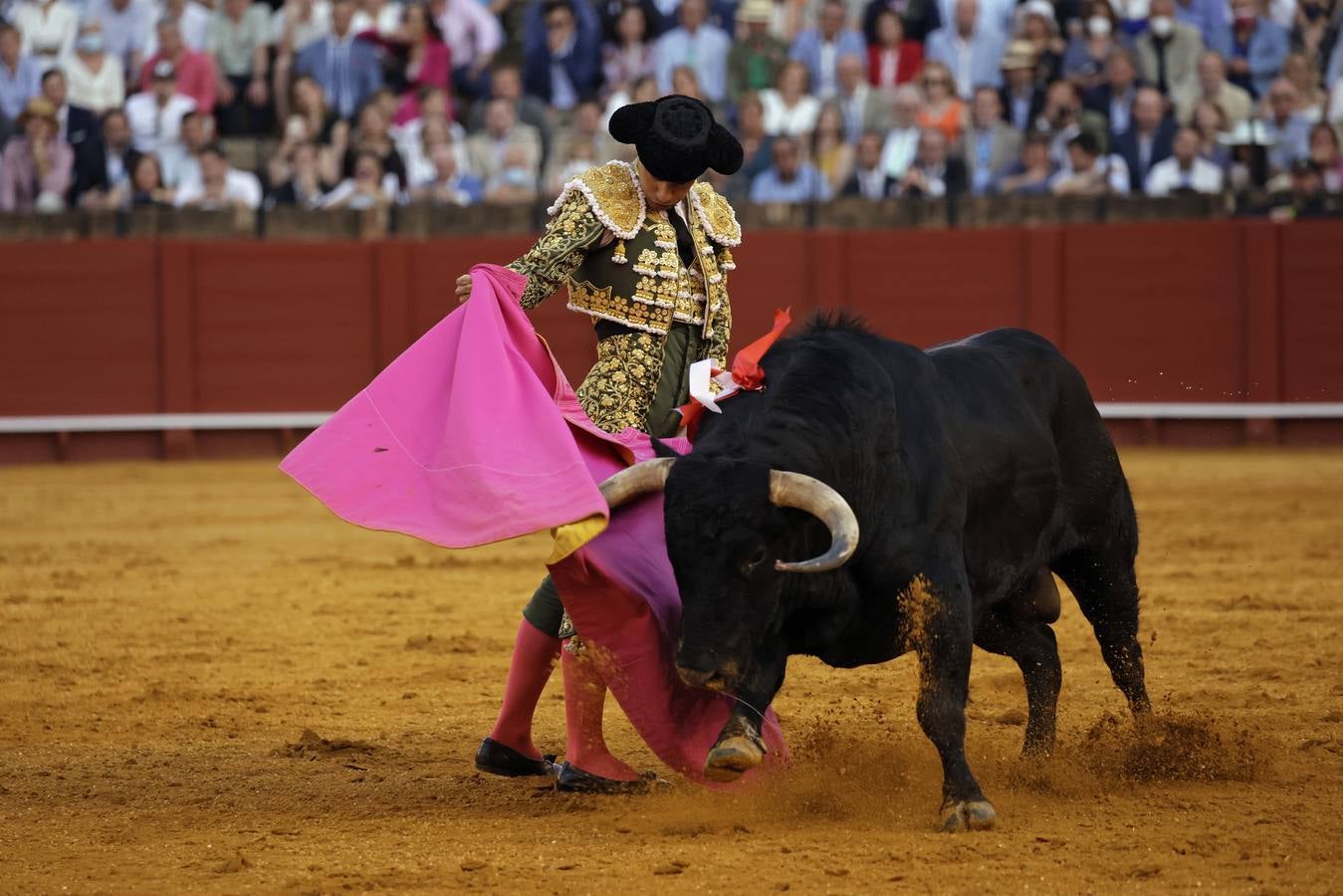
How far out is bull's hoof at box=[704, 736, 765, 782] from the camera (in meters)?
2.93

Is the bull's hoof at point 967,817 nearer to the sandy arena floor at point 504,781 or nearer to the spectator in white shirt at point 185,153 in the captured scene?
the sandy arena floor at point 504,781

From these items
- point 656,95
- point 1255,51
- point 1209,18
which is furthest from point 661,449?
point 1209,18

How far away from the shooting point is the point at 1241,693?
4250 mm

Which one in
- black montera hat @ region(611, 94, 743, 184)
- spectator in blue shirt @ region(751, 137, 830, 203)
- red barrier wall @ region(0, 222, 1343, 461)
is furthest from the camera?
red barrier wall @ region(0, 222, 1343, 461)

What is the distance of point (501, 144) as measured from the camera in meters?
10.0

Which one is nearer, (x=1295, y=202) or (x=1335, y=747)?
(x=1335, y=747)

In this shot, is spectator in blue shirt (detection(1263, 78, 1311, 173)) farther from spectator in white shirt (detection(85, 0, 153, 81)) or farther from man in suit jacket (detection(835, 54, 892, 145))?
spectator in white shirt (detection(85, 0, 153, 81))

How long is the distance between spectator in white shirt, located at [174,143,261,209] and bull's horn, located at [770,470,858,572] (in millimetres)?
7844

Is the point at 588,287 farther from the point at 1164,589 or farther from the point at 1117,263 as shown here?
the point at 1117,263

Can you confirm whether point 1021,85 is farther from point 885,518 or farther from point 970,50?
point 885,518

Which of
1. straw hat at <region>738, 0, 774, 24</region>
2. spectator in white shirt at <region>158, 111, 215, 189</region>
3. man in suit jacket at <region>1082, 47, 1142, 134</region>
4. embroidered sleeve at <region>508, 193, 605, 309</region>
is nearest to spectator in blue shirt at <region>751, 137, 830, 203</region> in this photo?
straw hat at <region>738, 0, 774, 24</region>

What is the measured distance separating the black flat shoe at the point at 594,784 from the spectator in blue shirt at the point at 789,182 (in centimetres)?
662

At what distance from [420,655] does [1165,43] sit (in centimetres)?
622

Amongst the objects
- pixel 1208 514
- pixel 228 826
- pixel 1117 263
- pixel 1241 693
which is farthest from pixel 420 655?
pixel 1117 263
